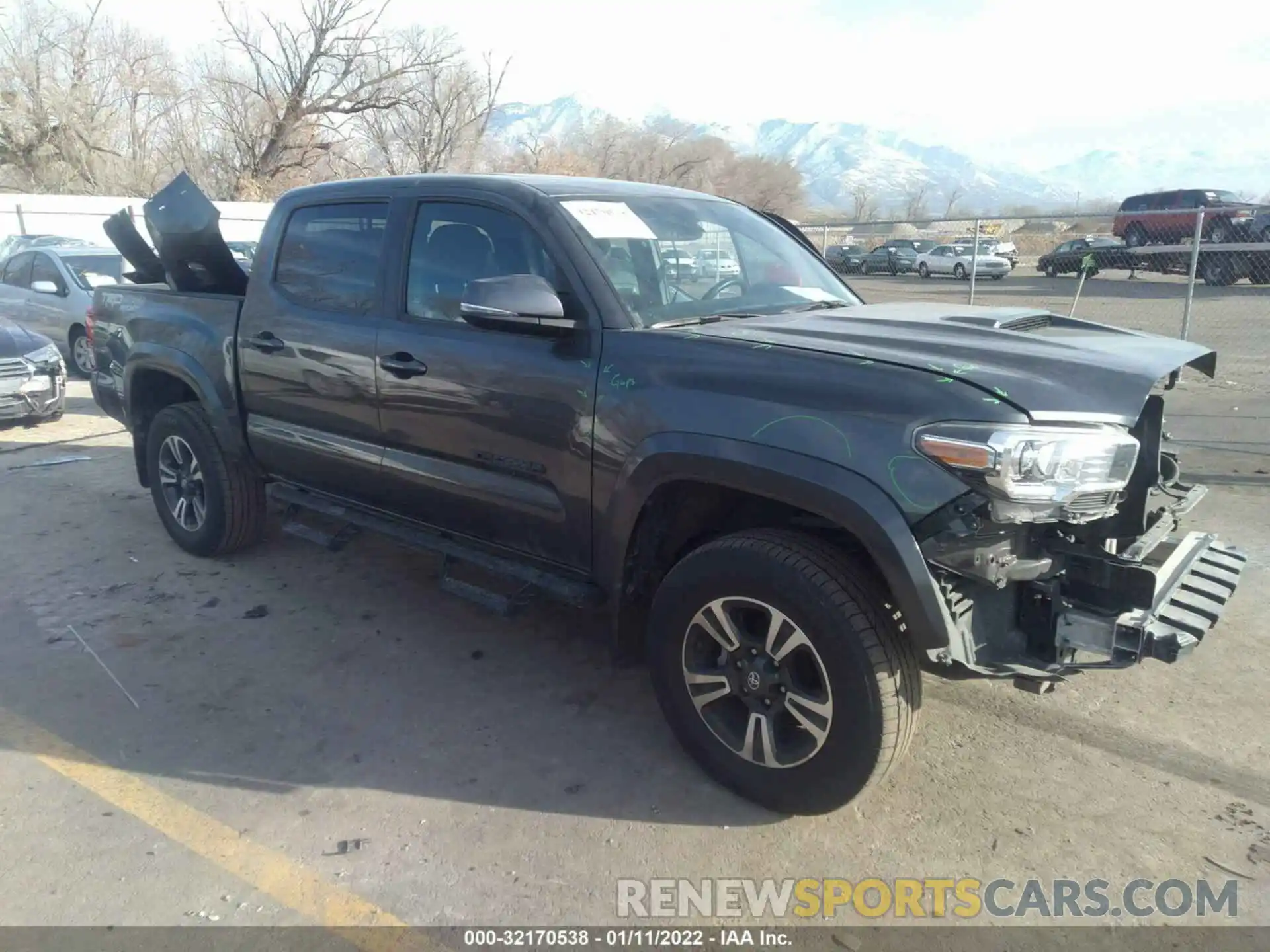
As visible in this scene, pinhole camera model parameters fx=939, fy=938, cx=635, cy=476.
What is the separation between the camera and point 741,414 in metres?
2.85

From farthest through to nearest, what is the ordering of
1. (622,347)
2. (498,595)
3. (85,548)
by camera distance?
1. (85,548)
2. (498,595)
3. (622,347)

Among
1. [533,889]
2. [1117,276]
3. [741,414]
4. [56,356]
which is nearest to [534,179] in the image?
[741,414]

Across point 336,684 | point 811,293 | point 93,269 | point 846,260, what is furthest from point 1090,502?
point 846,260

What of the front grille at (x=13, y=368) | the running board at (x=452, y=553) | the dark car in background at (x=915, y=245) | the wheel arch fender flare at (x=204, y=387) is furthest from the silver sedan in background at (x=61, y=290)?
the dark car in background at (x=915, y=245)

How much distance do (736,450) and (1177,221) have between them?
81.2 ft

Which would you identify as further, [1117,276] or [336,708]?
[1117,276]

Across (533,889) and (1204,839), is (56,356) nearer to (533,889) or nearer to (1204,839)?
(533,889)

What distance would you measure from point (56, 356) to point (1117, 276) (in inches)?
1127

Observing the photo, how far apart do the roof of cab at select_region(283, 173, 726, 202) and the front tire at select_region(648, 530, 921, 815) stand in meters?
1.60

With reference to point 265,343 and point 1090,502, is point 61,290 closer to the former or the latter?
point 265,343

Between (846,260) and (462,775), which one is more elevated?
(846,260)

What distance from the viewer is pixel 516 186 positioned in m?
3.67

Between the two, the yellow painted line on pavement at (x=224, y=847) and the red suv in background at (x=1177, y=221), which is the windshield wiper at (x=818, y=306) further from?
the red suv in background at (x=1177, y=221)

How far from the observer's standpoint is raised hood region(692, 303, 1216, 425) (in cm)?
262
